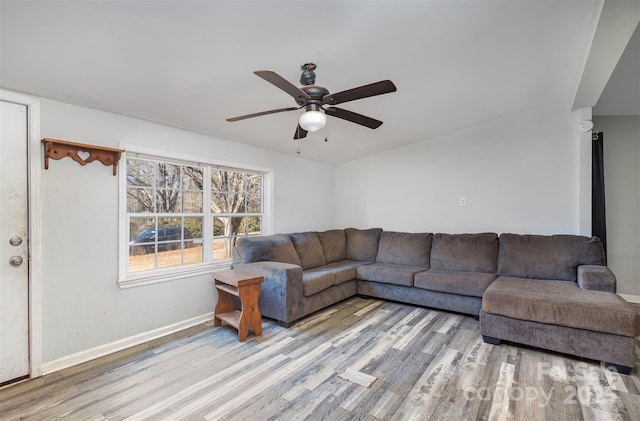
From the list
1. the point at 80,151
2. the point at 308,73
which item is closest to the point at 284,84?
the point at 308,73

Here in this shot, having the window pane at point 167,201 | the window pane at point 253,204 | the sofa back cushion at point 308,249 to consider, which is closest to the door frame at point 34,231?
the window pane at point 167,201

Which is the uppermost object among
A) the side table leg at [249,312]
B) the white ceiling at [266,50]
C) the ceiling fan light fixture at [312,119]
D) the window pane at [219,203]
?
the white ceiling at [266,50]

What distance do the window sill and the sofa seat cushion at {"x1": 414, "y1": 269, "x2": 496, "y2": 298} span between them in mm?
2424

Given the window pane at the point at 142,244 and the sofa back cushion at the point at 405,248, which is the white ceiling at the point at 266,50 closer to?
the window pane at the point at 142,244

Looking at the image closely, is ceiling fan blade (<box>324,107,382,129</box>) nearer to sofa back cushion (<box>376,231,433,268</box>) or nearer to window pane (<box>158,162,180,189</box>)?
window pane (<box>158,162,180,189</box>)

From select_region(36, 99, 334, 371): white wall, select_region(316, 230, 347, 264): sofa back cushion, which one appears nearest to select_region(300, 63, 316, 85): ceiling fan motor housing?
select_region(36, 99, 334, 371): white wall

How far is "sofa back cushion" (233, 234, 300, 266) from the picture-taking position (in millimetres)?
3545

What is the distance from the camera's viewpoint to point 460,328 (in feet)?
10.3

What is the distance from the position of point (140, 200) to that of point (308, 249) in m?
2.14

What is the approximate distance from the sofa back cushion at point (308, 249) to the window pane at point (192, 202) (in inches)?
51.5

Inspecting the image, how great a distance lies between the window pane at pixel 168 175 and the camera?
3088 millimetres

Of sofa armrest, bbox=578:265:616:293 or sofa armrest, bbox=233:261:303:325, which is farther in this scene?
sofa armrest, bbox=233:261:303:325

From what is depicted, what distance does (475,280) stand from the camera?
11.0 feet

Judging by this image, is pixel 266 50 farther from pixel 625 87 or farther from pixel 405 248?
pixel 625 87
